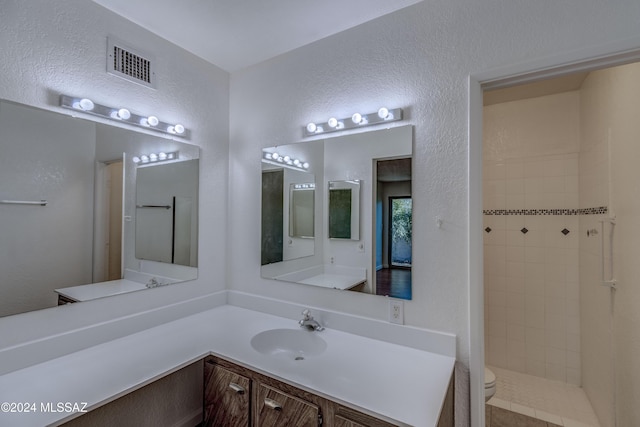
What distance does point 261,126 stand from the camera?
215 centimetres

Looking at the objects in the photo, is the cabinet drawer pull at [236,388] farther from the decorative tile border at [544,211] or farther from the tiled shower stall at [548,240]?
the decorative tile border at [544,211]

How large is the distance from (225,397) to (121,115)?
1590mm

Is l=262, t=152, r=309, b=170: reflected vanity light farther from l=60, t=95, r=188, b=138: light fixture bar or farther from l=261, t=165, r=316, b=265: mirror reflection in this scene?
l=60, t=95, r=188, b=138: light fixture bar

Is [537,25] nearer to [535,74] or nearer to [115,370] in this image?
[535,74]

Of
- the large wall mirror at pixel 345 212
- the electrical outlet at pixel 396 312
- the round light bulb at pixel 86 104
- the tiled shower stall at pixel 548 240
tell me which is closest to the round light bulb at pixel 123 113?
the round light bulb at pixel 86 104

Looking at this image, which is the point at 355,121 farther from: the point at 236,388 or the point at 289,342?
the point at 236,388

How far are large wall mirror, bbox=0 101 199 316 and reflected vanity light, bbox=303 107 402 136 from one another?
878mm

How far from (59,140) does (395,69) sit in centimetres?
174

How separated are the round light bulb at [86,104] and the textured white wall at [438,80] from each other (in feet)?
3.65

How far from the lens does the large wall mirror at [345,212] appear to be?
1607mm

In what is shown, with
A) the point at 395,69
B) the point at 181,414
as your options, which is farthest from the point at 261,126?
the point at 181,414

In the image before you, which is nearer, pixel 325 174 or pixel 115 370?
pixel 115 370

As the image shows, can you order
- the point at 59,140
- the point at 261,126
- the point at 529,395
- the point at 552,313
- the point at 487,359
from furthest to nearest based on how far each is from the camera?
the point at 487,359, the point at 552,313, the point at 529,395, the point at 261,126, the point at 59,140

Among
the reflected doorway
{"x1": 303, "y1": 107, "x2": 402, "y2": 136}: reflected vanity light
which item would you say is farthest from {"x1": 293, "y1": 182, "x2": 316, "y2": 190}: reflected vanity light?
the reflected doorway
